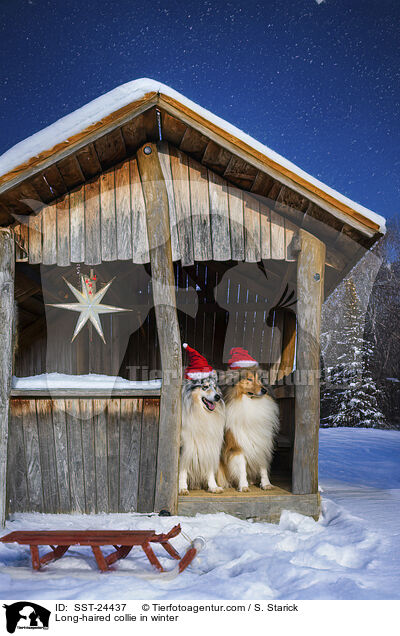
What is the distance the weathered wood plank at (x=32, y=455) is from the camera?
15.6 ft

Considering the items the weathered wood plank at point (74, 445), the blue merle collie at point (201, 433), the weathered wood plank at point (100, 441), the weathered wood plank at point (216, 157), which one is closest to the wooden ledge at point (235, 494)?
the blue merle collie at point (201, 433)

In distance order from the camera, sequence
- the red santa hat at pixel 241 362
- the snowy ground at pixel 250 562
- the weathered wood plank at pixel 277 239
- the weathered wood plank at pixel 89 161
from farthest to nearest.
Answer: the red santa hat at pixel 241 362 < the weathered wood plank at pixel 277 239 < the weathered wood plank at pixel 89 161 < the snowy ground at pixel 250 562

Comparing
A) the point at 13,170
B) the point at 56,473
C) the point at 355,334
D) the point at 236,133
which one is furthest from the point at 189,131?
the point at 355,334

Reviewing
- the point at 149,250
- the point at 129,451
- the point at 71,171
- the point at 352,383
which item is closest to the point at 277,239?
the point at 149,250

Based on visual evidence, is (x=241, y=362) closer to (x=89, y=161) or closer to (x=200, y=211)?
(x=200, y=211)

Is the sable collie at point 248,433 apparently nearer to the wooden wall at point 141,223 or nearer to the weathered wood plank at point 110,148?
the wooden wall at point 141,223

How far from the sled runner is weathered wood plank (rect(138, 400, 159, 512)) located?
3.56 ft

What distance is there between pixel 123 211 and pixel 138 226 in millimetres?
229

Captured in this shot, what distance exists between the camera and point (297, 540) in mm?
4086

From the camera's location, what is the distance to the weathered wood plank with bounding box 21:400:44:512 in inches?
187

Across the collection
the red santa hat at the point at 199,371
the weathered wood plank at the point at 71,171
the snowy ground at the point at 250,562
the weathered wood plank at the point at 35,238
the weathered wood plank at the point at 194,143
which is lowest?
the snowy ground at the point at 250,562

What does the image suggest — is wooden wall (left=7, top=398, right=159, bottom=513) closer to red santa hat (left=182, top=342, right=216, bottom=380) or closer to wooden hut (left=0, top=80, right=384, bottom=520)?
wooden hut (left=0, top=80, right=384, bottom=520)

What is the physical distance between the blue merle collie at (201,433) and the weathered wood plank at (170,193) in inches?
56.6
